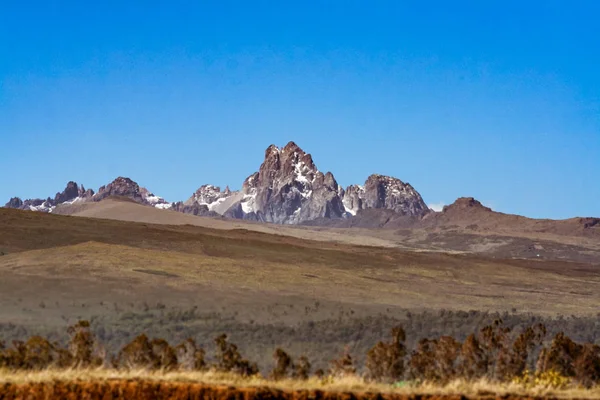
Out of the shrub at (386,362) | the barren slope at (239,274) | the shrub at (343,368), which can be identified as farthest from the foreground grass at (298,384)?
the barren slope at (239,274)

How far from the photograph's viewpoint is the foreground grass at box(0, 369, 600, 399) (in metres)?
10.1

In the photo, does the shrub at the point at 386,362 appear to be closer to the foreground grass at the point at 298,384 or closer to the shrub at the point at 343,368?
the shrub at the point at 343,368

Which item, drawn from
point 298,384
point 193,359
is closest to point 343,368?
point 193,359

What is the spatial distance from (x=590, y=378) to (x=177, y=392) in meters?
12.4

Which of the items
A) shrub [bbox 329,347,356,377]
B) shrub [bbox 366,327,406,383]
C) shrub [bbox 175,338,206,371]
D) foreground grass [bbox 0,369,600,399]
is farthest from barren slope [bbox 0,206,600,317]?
foreground grass [bbox 0,369,600,399]

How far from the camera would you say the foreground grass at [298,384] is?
1010 cm

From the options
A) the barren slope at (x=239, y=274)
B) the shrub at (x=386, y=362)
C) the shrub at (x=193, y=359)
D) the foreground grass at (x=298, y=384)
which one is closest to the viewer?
the foreground grass at (x=298, y=384)

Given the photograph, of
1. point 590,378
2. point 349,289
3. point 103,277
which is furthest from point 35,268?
point 590,378

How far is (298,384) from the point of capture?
10617mm

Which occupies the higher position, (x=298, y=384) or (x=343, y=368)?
(x=298, y=384)

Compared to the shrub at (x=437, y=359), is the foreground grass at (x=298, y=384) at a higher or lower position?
higher

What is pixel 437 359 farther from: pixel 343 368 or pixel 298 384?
pixel 298 384

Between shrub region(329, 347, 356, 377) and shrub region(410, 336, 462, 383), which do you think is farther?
shrub region(410, 336, 462, 383)

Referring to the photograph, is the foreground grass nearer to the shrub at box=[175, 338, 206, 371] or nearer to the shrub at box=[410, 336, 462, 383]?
the shrub at box=[175, 338, 206, 371]
